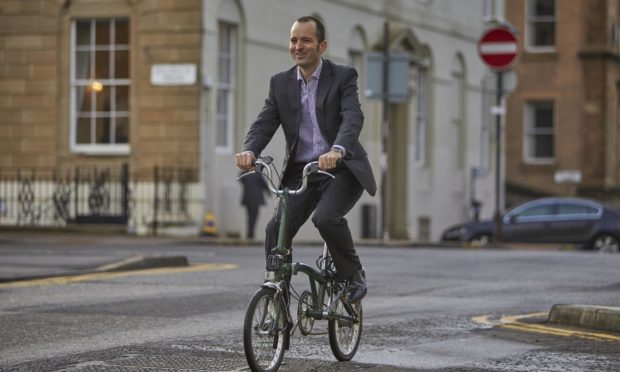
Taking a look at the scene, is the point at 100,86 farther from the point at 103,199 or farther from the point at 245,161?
the point at 245,161

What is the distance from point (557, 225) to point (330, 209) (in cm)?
2542

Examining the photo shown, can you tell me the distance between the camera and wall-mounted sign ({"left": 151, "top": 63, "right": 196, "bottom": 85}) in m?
28.8

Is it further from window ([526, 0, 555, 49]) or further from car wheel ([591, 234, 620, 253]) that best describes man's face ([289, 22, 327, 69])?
window ([526, 0, 555, 49])

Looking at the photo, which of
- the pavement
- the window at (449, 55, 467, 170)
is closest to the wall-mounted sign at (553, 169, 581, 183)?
the window at (449, 55, 467, 170)

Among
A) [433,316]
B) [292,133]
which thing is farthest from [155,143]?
[292,133]

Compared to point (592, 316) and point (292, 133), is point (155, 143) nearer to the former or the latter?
point (592, 316)

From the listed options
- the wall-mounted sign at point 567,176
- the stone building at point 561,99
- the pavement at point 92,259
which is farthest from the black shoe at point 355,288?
the stone building at point 561,99

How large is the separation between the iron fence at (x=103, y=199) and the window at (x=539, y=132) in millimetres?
23177

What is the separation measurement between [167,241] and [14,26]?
692 cm

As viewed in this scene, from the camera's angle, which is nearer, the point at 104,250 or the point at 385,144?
the point at 104,250

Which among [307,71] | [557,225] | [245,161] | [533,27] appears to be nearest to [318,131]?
[307,71]

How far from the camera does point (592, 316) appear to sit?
11.3m

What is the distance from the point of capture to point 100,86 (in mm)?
29719

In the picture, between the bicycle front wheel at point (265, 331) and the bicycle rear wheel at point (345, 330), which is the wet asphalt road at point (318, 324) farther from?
the bicycle front wheel at point (265, 331)
